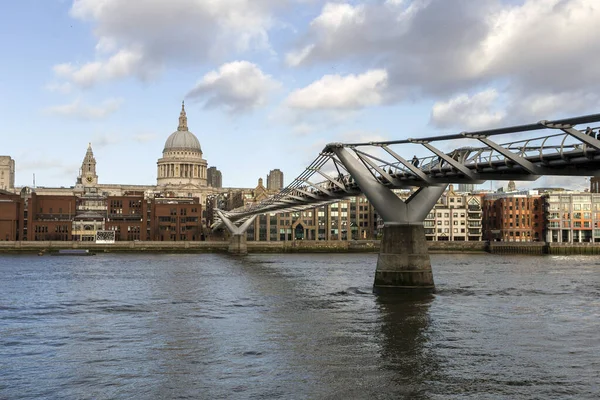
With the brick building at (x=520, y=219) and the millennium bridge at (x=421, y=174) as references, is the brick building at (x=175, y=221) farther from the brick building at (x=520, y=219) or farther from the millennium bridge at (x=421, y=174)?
the millennium bridge at (x=421, y=174)

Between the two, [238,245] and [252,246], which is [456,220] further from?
[238,245]

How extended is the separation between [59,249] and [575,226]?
10817 centimetres

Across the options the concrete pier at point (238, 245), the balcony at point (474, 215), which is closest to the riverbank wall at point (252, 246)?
the concrete pier at point (238, 245)

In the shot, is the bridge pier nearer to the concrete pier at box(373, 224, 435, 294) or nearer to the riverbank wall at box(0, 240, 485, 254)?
the riverbank wall at box(0, 240, 485, 254)

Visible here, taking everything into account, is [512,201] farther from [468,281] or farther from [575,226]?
[468,281]

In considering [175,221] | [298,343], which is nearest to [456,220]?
[175,221]

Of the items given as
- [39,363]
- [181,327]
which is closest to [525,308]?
[181,327]

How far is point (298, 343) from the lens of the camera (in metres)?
31.3

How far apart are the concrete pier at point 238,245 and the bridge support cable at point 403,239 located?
8569 centimetres

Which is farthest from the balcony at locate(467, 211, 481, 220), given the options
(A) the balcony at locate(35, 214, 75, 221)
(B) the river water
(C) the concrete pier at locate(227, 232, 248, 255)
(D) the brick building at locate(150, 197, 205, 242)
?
(B) the river water

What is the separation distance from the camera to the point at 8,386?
942 inches

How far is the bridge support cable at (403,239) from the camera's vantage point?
5066 cm

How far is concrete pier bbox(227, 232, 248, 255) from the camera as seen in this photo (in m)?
136

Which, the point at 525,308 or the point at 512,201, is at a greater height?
the point at 512,201
